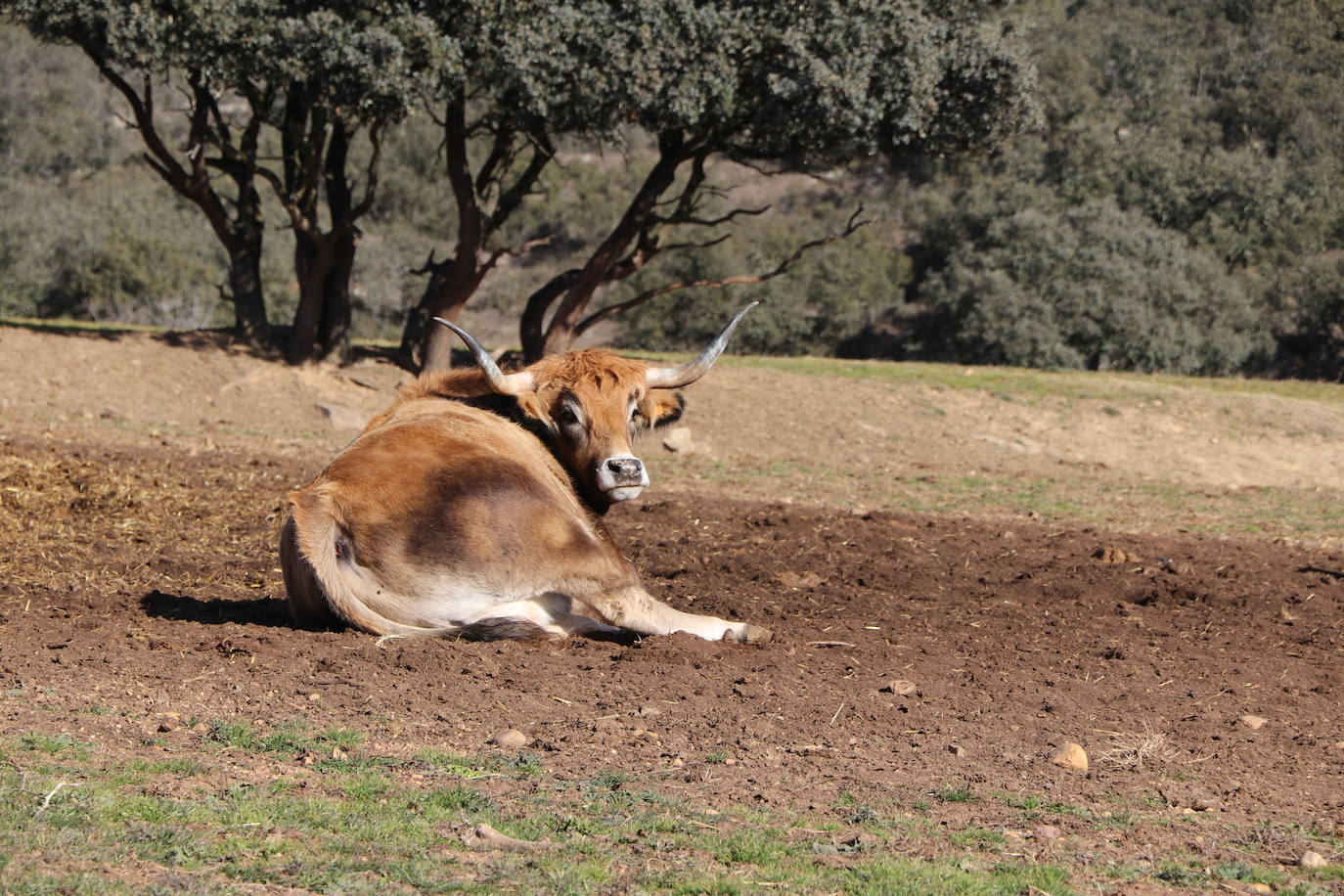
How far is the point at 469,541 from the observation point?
6.87m

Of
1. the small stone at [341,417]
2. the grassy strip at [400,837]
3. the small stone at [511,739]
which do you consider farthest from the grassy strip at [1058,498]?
Answer: the grassy strip at [400,837]

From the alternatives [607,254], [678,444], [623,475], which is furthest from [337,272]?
[623,475]

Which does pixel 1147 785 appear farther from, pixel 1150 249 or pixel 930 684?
pixel 1150 249

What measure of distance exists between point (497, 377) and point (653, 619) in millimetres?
1702

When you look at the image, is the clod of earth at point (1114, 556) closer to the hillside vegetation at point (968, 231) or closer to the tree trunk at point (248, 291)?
the hillside vegetation at point (968, 231)

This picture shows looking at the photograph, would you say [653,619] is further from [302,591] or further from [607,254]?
[607,254]

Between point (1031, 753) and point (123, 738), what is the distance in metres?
3.57

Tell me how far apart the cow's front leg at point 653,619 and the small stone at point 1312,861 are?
3270mm

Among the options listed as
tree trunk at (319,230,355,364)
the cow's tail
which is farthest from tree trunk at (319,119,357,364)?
the cow's tail

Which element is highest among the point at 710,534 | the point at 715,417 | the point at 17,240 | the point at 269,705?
the point at 269,705

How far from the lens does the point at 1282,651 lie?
7.79 meters

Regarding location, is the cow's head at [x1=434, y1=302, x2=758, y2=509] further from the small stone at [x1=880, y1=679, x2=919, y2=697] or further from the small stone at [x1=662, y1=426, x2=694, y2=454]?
the small stone at [x1=662, y1=426, x2=694, y2=454]

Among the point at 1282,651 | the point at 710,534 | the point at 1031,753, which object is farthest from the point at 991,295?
the point at 1031,753

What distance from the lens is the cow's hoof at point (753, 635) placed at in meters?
7.39
